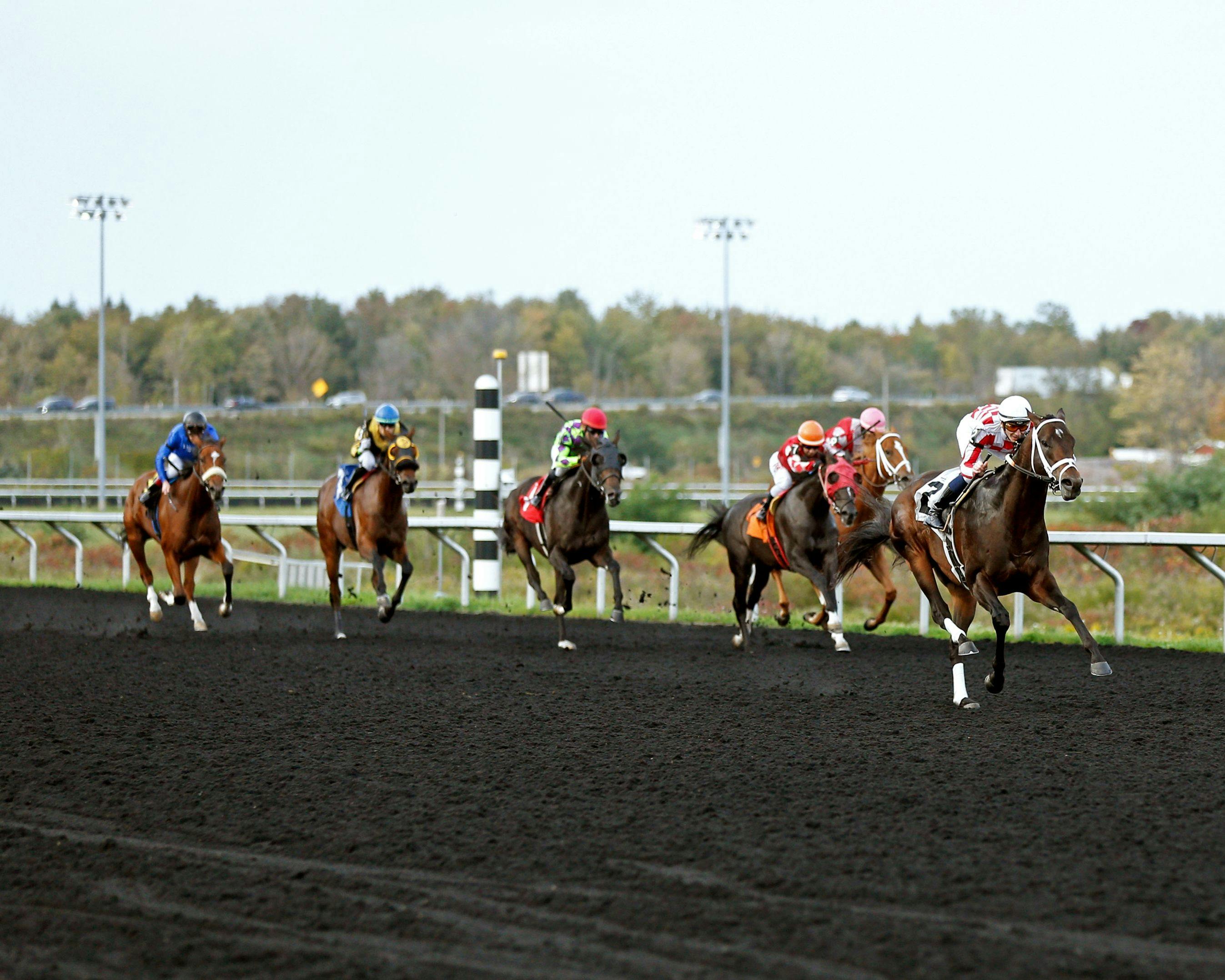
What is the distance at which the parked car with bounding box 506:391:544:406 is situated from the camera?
182 feet

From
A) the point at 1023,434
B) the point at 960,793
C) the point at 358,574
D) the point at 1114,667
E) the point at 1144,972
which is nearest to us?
the point at 1144,972

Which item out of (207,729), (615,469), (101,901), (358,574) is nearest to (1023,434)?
(615,469)

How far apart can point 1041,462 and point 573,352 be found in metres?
71.4

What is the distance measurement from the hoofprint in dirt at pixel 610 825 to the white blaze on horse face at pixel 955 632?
33 centimetres

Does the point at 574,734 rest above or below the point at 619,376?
below

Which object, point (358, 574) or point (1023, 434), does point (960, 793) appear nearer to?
point (1023, 434)

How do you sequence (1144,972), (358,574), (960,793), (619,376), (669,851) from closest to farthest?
(1144,972) < (669,851) < (960,793) < (358,574) < (619,376)

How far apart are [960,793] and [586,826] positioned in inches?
49.8

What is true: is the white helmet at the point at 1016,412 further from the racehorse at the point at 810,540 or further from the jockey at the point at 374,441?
the jockey at the point at 374,441

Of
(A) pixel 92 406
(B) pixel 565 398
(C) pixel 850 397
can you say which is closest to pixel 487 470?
(A) pixel 92 406

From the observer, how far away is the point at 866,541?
8.81 metres

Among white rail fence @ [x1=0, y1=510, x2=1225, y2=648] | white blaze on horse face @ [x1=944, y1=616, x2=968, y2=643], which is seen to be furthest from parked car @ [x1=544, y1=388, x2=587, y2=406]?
white blaze on horse face @ [x1=944, y1=616, x2=968, y2=643]

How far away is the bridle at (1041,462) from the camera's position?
6.43 m

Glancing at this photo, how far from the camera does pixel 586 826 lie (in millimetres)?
4336
